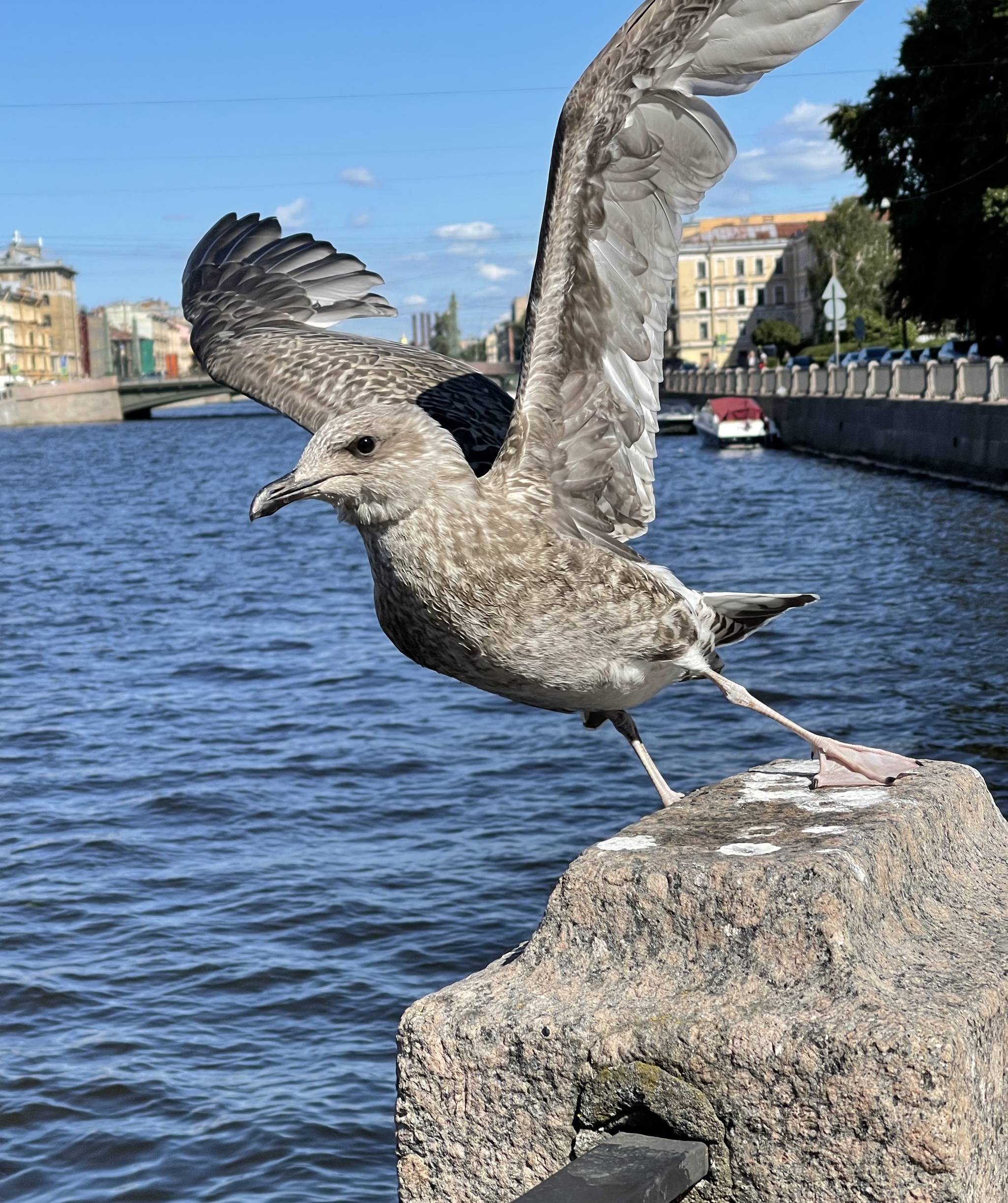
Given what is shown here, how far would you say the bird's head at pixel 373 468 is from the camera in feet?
9.59

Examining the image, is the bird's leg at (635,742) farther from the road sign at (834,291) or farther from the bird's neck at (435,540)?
the road sign at (834,291)

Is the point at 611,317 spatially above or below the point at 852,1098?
above

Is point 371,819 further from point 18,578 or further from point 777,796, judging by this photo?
point 18,578

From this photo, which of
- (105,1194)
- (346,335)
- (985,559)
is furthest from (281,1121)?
(985,559)

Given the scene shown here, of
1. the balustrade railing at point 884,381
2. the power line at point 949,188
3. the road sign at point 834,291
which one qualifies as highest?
the power line at point 949,188

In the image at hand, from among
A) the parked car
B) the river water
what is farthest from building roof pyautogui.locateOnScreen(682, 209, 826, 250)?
the river water

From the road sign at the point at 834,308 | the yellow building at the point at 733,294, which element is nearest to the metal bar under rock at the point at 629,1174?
the road sign at the point at 834,308

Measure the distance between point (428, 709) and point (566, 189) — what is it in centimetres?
1003

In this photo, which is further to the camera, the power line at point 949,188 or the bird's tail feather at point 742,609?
the power line at point 949,188

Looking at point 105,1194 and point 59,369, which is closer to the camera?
point 105,1194

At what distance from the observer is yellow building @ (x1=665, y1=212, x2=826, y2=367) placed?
121375 mm

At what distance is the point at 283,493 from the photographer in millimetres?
2893

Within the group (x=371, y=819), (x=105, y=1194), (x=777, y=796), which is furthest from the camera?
(x=371, y=819)

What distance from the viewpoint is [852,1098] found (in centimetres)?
218
